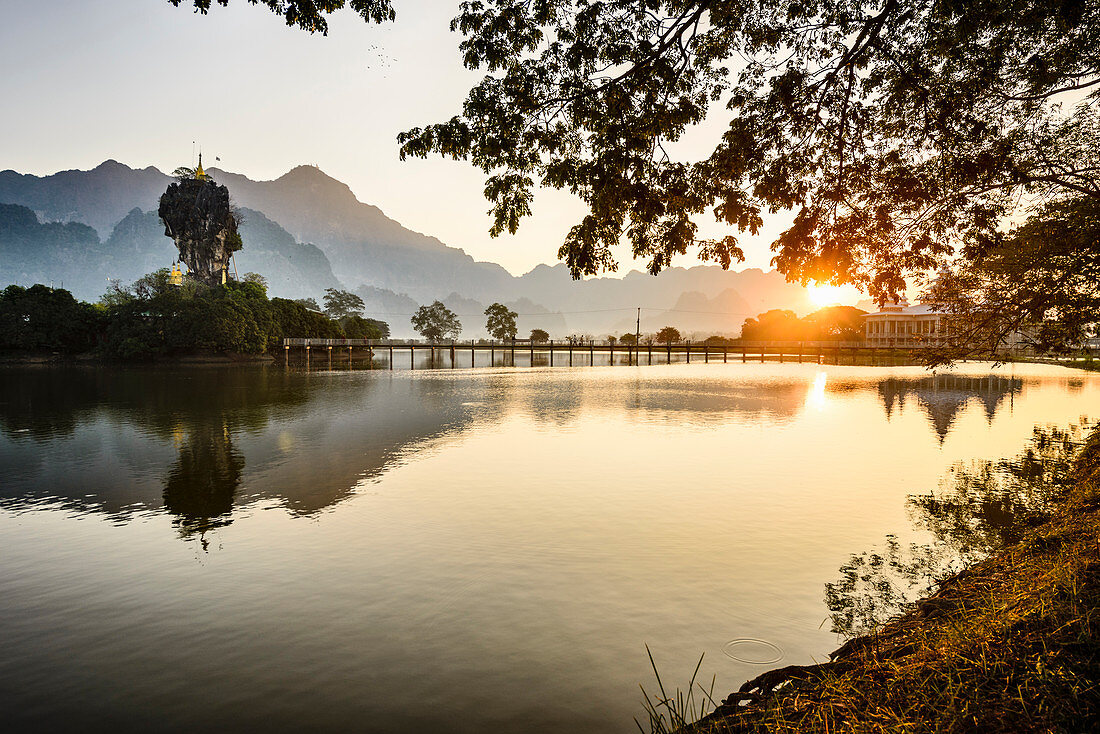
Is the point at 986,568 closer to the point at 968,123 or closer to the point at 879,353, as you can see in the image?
the point at 968,123

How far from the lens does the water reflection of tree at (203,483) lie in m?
12.2

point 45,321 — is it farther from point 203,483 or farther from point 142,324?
point 203,483

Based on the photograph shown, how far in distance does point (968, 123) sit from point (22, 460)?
88.3 feet

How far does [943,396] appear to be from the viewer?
39625 millimetres

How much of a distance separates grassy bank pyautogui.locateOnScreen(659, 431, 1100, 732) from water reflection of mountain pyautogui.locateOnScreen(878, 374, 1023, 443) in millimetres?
20018

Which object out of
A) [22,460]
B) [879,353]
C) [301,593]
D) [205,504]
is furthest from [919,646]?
[879,353]

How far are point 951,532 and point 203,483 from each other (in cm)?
1751

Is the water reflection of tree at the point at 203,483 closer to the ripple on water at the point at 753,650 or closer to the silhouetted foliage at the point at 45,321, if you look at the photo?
the ripple on water at the point at 753,650

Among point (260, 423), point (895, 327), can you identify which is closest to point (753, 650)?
point (260, 423)

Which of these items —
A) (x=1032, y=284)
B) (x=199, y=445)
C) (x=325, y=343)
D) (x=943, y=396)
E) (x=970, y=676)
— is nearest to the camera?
(x=970, y=676)

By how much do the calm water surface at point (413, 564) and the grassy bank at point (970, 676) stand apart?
1744mm

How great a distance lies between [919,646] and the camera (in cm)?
509

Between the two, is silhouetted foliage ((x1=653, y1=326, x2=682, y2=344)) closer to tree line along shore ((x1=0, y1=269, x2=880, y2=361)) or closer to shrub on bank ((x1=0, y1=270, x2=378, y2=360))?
tree line along shore ((x1=0, y1=269, x2=880, y2=361))

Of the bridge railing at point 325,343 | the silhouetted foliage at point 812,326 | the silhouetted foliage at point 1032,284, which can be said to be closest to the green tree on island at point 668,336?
the silhouetted foliage at point 812,326
